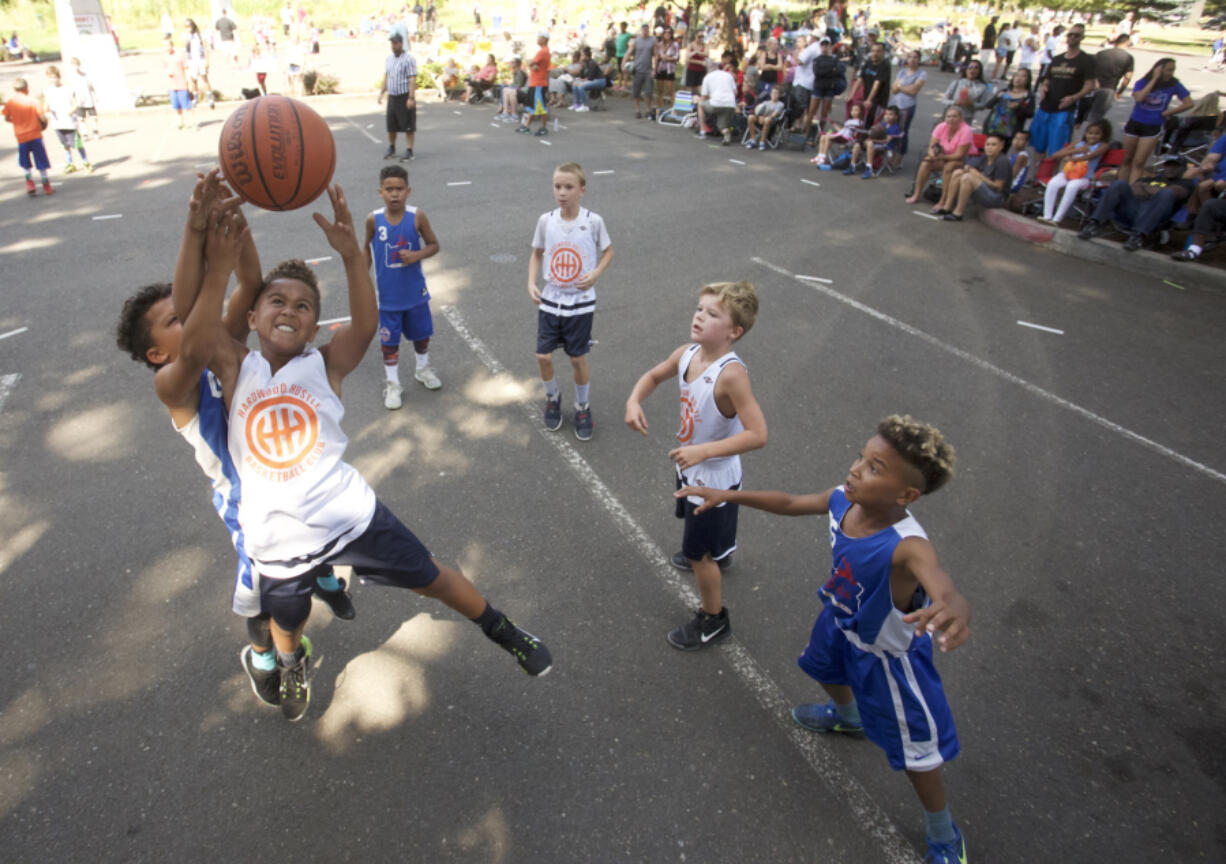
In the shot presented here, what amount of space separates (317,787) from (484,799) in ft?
2.33

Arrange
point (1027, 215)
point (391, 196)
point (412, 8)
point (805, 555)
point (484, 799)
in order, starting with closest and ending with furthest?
point (484, 799) < point (805, 555) < point (391, 196) < point (1027, 215) < point (412, 8)

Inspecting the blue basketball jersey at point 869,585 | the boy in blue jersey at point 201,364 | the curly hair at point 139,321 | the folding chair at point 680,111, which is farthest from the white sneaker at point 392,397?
the folding chair at point 680,111

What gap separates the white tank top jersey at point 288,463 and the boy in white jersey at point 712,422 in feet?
4.26

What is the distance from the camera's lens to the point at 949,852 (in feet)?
9.10

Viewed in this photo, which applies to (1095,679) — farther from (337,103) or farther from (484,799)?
(337,103)

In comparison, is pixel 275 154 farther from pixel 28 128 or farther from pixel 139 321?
pixel 28 128

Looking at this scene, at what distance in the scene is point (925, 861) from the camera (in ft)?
9.37

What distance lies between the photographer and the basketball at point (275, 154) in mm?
3324

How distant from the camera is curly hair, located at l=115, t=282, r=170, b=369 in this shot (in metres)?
2.73

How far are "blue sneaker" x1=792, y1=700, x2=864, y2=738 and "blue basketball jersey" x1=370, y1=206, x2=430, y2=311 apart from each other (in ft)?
13.5

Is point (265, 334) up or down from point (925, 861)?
up

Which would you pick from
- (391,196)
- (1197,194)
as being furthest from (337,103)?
(1197,194)

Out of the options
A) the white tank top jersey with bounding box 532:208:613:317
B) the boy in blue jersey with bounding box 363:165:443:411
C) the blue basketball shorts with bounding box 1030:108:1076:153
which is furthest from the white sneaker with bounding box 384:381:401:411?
the blue basketball shorts with bounding box 1030:108:1076:153

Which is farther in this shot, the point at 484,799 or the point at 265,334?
the point at 484,799
